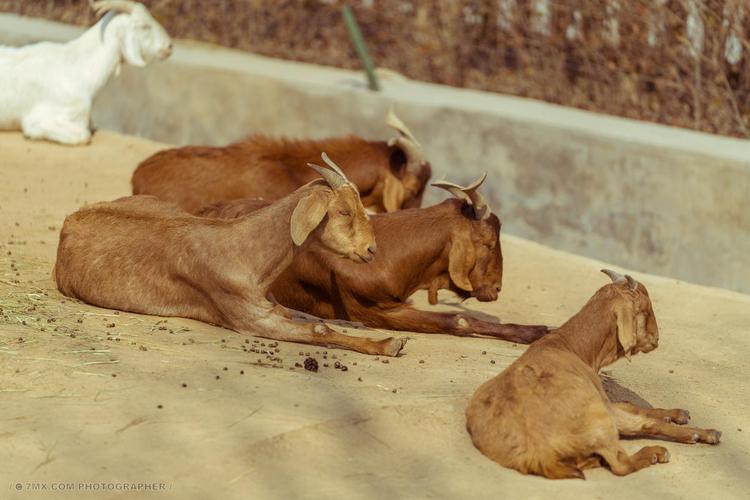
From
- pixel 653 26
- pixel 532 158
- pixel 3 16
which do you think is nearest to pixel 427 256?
pixel 532 158

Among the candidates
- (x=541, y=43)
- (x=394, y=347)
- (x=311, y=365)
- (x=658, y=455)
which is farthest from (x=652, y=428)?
(x=541, y=43)

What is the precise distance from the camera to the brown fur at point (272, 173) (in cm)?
1038

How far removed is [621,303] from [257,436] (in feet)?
6.34

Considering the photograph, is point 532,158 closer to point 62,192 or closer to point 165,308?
point 62,192

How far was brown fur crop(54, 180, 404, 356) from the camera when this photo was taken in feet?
25.3

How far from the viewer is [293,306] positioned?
28.7 ft

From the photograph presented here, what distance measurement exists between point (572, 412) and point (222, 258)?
2.42 meters

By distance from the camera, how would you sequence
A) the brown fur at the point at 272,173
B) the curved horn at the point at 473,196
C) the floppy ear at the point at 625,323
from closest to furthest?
the floppy ear at the point at 625,323
the curved horn at the point at 473,196
the brown fur at the point at 272,173

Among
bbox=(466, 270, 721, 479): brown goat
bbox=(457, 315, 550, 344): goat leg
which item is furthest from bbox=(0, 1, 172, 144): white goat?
bbox=(466, 270, 721, 479): brown goat

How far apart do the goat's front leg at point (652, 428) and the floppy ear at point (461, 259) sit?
203cm

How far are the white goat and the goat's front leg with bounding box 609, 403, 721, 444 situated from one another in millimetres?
7542

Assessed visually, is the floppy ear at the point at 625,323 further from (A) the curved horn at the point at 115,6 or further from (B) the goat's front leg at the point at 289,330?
(A) the curved horn at the point at 115,6

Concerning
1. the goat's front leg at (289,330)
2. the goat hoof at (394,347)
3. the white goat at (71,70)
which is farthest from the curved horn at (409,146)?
the white goat at (71,70)

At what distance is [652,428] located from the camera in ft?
21.9
